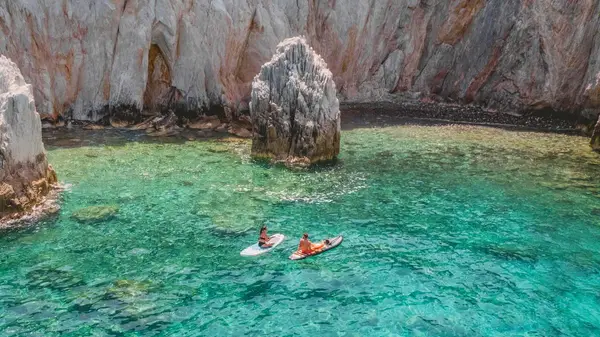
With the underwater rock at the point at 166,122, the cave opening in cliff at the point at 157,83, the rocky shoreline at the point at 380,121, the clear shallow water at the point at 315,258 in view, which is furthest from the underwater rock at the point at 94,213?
the cave opening in cliff at the point at 157,83

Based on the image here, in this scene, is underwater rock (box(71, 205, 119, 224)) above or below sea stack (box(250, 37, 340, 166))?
below

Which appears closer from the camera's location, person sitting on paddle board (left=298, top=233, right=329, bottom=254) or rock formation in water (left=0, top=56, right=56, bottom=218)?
person sitting on paddle board (left=298, top=233, right=329, bottom=254)

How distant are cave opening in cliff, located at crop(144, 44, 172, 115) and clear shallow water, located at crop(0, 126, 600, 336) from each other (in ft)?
35.5

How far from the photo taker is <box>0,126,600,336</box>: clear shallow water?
14414mm

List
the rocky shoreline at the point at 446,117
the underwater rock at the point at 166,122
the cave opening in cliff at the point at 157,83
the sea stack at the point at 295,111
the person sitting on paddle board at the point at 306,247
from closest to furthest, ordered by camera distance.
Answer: the person sitting on paddle board at the point at 306,247 < the sea stack at the point at 295,111 < the underwater rock at the point at 166,122 < the cave opening in cliff at the point at 157,83 < the rocky shoreline at the point at 446,117

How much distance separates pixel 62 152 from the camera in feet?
101

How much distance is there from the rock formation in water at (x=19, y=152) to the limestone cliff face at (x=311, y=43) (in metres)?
14.0

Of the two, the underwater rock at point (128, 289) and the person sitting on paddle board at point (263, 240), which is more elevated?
the person sitting on paddle board at point (263, 240)

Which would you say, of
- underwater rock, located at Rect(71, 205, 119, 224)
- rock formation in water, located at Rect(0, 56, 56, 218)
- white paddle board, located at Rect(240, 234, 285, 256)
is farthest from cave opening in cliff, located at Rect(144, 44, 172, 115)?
white paddle board, located at Rect(240, 234, 285, 256)

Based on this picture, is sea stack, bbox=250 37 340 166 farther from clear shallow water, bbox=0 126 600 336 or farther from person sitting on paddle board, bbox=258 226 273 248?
person sitting on paddle board, bbox=258 226 273 248

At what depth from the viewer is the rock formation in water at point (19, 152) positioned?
20.7m

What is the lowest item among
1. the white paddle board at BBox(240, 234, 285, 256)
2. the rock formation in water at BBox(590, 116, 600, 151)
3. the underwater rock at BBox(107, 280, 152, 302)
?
the underwater rock at BBox(107, 280, 152, 302)

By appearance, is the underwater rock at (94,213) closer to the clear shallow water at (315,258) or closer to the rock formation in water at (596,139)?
the clear shallow water at (315,258)

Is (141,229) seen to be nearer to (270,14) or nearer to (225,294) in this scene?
(225,294)
